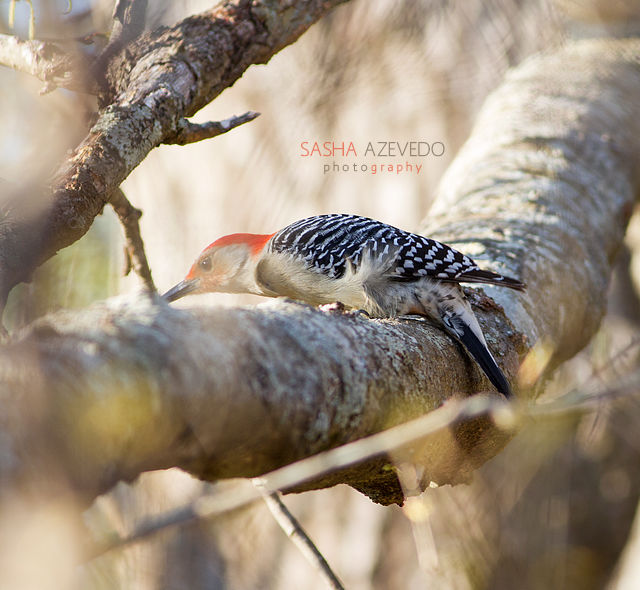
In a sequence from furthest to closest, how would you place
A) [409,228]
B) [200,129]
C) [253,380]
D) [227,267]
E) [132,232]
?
[409,228]
[227,267]
[132,232]
[200,129]
[253,380]

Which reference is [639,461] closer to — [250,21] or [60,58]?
[250,21]

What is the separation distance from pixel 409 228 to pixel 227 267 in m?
1.63

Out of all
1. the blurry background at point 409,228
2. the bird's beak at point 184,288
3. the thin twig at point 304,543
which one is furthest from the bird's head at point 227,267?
the thin twig at point 304,543

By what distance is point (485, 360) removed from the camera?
2072 mm

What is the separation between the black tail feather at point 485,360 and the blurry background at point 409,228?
2.20m

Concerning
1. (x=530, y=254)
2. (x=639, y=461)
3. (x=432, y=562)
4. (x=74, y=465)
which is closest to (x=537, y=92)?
(x=530, y=254)

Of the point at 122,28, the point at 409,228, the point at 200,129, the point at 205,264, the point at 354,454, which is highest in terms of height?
the point at 122,28

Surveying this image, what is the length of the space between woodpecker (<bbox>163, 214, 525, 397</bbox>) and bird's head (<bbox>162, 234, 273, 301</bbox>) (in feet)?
0.07

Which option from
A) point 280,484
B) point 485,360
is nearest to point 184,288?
point 485,360

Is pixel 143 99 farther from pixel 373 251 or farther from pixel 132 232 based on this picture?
pixel 373 251

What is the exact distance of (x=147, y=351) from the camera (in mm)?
1012

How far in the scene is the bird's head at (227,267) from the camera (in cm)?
319

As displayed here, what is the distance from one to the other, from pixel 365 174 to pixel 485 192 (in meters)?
1.61

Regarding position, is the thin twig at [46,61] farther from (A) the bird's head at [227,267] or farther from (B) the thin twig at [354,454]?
(B) the thin twig at [354,454]
